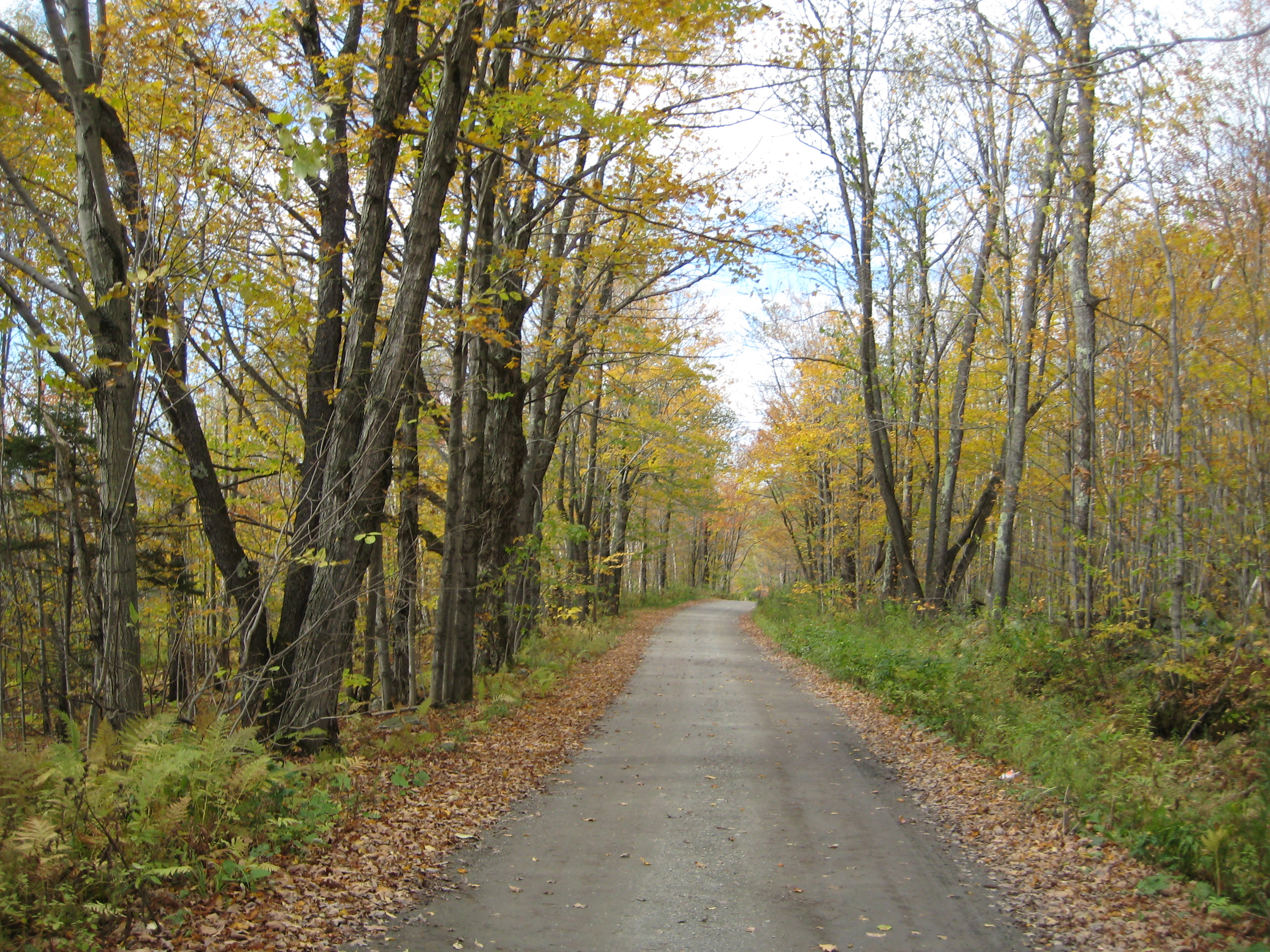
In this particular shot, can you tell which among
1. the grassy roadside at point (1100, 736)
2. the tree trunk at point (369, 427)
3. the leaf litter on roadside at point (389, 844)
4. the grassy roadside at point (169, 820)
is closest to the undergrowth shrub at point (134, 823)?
the grassy roadside at point (169, 820)

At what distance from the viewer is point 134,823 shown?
4570 mm

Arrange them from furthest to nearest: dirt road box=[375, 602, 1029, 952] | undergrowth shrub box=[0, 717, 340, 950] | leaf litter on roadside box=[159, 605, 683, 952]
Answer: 1. dirt road box=[375, 602, 1029, 952]
2. leaf litter on roadside box=[159, 605, 683, 952]
3. undergrowth shrub box=[0, 717, 340, 950]

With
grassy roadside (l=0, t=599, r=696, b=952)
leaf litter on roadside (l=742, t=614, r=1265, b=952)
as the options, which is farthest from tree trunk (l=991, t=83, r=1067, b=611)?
grassy roadside (l=0, t=599, r=696, b=952)

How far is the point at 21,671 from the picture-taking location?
24.7 ft

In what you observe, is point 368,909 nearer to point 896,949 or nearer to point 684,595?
point 896,949

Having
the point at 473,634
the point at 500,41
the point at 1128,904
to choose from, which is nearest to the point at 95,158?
the point at 500,41

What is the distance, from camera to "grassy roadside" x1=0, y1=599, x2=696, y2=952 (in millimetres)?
3920

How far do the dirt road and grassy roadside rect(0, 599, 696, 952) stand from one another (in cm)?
81

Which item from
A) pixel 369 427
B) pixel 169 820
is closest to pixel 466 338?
pixel 369 427

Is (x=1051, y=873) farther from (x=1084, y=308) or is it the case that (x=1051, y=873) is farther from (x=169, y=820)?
(x=1084, y=308)

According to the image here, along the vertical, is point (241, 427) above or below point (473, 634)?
above

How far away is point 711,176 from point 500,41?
5.63 metres

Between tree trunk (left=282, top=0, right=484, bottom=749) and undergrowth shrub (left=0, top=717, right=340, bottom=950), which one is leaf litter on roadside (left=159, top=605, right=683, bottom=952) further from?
tree trunk (left=282, top=0, right=484, bottom=749)

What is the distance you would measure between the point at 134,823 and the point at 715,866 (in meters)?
3.50
